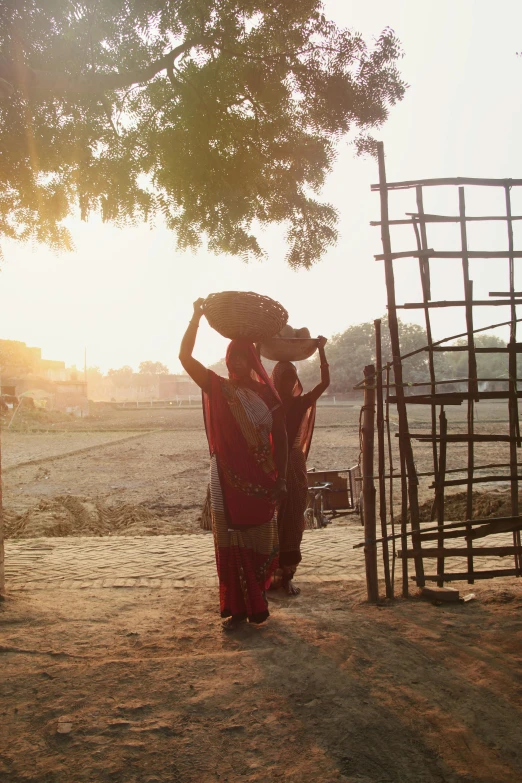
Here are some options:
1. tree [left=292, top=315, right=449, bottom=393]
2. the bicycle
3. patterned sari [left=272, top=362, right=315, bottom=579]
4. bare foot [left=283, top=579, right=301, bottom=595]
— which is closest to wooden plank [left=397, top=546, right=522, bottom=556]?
patterned sari [left=272, top=362, right=315, bottom=579]

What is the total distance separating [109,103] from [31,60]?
86cm

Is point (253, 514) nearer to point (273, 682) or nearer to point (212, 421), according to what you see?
point (212, 421)

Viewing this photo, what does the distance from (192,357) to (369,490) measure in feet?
5.93

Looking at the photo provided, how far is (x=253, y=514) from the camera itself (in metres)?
4.29

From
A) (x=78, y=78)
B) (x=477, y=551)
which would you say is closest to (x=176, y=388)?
(x=78, y=78)

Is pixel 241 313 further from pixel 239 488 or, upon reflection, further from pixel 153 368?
pixel 153 368

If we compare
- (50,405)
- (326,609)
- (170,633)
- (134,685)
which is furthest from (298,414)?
(50,405)

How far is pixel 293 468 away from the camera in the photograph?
4984mm

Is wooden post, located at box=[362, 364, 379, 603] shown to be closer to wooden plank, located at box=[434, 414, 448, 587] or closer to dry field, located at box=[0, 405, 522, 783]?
dry field, located at box=[0, 405, 522, 783]

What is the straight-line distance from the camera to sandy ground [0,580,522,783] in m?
2.53

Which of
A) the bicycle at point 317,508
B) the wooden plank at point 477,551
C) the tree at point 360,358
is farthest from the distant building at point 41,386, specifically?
the wooden plank at point 477,551

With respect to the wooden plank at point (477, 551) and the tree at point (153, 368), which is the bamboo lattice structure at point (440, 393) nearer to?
the wooden plank at point (477, 551)

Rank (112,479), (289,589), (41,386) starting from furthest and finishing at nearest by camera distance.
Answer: (41,386) < (112,479) < (289,589)

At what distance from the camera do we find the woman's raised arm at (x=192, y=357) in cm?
429
